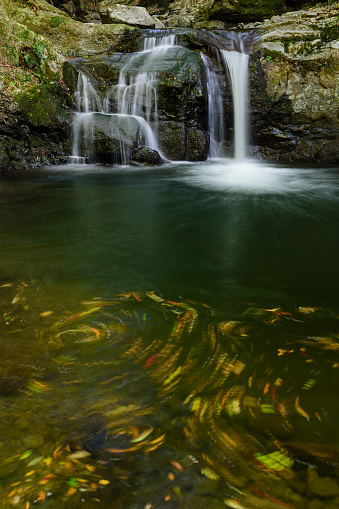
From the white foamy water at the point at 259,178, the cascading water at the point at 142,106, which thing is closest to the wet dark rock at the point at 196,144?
the white foamy water at the point at 259,178

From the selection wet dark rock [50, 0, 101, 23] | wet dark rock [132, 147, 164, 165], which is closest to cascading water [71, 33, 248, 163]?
wet dark rock [132, 147, 164, 165]

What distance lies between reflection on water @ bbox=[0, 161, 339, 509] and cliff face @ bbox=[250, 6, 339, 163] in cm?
882

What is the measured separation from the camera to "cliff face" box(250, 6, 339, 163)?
1102 centimetres

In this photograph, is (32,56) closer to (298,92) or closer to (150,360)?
(298,92)

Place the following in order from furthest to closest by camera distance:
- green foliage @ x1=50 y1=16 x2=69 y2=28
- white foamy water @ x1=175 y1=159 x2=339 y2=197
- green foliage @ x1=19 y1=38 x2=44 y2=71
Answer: green foliage @ x1=50 y1=16 x2=69 y2=28, green foliage @ x1=19 y1=38 x2=44 y2=71, white foamy water @ x1=175 y1=159 x2=339 y2=197

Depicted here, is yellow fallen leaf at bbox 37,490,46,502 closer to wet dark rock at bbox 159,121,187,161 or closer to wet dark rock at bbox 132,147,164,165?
wet dark rock at bbox 132,147,164,165

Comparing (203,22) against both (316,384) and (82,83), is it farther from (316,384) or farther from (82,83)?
(316,384)

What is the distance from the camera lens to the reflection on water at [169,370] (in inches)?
44.6

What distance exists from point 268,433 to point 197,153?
424 inches

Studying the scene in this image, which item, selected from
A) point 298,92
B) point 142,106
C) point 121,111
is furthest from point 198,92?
point 298,92

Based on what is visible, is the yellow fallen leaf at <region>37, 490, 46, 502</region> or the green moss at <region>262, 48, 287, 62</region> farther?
the green moss at <region>262, 48, 287, 62</region>

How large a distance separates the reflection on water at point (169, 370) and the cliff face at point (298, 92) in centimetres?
882

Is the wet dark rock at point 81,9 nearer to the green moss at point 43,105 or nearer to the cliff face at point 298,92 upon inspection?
the green moss at point 43,105

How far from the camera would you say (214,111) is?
11.8 metres
